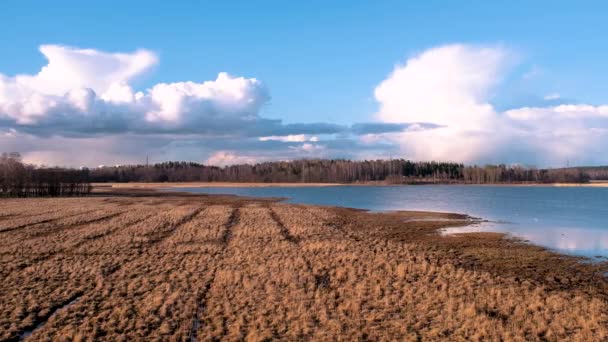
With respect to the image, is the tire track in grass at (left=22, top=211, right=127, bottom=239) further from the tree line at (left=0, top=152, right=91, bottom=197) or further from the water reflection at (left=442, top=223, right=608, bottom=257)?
the tree line at (left=0, top=152, right=91, bottom=197)

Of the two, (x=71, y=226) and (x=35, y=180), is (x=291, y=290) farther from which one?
(x=35, y=180)

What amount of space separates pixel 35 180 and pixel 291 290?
8500cm

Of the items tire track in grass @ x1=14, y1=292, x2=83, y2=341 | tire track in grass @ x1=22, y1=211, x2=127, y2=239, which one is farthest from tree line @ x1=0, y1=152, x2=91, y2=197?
tire track in grass @ x1=14, y1=292, x2=83, y2=341

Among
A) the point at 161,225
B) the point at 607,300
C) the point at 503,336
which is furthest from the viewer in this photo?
the point at 161,225

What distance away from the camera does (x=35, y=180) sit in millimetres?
84625

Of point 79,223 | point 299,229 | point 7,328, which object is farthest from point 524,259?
point 79,223

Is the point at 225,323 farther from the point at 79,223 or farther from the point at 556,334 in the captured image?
the point at 79,223

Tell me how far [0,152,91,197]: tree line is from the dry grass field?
64415mm

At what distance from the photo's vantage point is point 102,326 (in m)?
10.9

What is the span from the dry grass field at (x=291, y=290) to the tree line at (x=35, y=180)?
64.4m

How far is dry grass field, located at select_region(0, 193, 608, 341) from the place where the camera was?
10.7 meters

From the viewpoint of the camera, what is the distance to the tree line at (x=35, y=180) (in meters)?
81.1

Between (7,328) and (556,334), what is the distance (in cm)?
1238

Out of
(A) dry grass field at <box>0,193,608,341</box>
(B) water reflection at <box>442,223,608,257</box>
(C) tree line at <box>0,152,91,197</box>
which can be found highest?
(C) tree line at <box>0,152,91,197</box>
